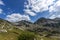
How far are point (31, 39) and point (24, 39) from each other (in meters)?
7.20

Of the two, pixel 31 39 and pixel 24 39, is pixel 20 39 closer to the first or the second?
pixel 24 39

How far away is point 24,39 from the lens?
108125 millimetres

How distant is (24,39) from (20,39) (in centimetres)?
307

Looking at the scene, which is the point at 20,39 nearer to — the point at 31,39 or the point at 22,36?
the point at 22,36

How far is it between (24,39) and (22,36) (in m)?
2.76

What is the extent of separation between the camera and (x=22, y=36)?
4262 inches

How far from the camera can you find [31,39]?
113 meters

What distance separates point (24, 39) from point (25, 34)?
3.99 m

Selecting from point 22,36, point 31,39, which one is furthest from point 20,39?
point 31,39

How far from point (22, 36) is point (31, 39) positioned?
29.0 ft

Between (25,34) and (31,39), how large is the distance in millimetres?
7237

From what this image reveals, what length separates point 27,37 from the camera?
10931 centimetres

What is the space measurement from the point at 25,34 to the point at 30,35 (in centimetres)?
446
